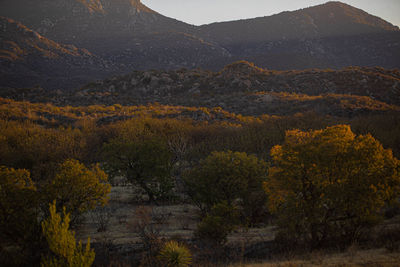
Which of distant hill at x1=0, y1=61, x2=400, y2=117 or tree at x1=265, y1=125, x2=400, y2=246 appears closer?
tree at x1=265, y1=125, x2=400, y2=246

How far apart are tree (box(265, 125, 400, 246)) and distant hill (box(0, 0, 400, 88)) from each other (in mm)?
74070

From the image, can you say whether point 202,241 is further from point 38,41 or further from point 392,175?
point 38,41

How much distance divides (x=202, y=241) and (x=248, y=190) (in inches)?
138

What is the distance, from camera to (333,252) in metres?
7.12

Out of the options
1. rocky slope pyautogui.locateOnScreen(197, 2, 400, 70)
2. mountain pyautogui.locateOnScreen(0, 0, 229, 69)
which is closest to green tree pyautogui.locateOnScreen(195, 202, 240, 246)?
rocky slope pyautogui.locateOnScreen(197, 2, 400, 70)

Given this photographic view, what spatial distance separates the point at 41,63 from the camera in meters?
73.7

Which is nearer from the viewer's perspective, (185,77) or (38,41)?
(185,77)

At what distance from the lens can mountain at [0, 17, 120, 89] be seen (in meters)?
66.2

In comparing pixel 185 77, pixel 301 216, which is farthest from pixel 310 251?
pixel 185 77

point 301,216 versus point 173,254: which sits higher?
point 301,216

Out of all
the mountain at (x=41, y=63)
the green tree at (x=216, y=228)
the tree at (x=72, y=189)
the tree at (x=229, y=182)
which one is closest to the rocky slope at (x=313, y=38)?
the mountain at (x=41, y=63)

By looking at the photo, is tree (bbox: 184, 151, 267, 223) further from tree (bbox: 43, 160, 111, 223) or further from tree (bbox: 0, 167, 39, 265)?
tree (bbox: 0, 167, 39, 265)

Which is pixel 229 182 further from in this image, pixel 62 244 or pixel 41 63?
pixel 41 63

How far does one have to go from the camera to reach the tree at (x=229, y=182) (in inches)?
425
